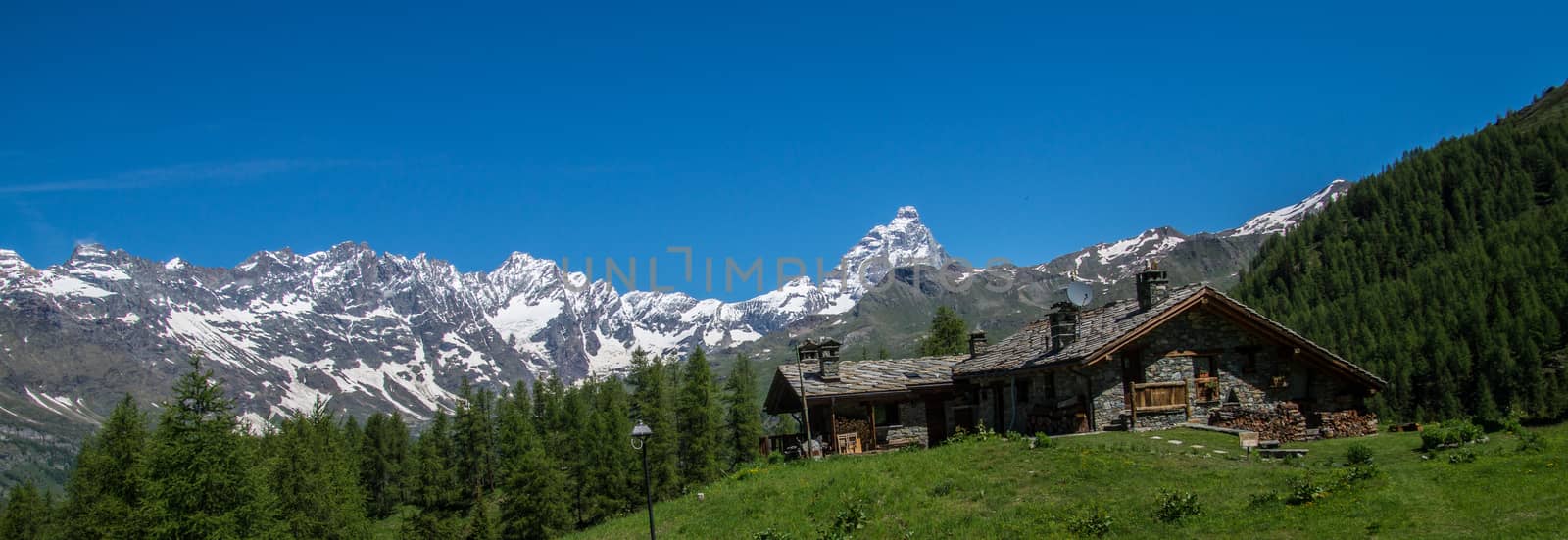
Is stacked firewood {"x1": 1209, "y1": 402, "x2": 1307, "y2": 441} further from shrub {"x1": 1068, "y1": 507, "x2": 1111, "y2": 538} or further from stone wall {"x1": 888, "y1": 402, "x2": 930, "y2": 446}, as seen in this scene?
shrub {"x1": 1068, "y1": 507, "x2": 1111, "y2": 538}

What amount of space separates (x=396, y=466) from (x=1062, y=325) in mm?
90966

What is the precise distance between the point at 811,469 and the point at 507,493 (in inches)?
1780

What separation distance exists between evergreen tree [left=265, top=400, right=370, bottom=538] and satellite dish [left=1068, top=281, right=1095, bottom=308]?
38.7 metres

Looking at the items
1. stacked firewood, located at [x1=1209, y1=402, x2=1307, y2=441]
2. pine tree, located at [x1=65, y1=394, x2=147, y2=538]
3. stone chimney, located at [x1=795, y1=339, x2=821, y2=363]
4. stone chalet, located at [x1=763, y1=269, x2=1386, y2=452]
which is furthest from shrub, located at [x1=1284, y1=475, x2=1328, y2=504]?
pine tree, located at [x1=65, y1=394, x2=147, y2=538]

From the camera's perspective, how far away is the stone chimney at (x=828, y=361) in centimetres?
4077

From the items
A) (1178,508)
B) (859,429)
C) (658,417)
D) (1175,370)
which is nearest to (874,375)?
(859,429)

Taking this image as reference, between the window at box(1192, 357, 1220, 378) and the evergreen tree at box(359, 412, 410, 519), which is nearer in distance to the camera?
the window at box(1192, 357, 1220, 378)

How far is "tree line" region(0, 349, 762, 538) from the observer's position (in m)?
32.1

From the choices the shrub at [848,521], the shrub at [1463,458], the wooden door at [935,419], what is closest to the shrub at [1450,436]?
the shrub at [1463,458]

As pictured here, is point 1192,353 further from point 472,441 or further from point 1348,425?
point 472,441

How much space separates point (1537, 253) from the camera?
377 feet

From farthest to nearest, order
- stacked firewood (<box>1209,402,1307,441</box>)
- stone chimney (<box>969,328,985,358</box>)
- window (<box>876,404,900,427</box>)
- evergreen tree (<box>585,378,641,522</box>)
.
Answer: evergreen tree (<box>585,378,641,522</box>), stone chimney (<box>969,328,985,358</box>), window (<box>876,404,900,427</box>), stacked firewood (<box>1209,402,1307,441</box>)

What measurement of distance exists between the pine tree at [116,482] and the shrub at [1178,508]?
31.9 metres

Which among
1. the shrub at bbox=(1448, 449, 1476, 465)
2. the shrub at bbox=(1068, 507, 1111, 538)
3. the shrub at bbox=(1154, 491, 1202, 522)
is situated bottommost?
the shrub at bbox=(1068, 507, 1111, 538)
